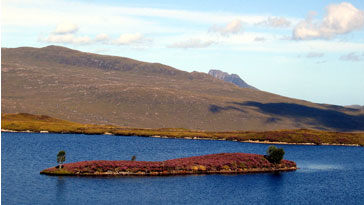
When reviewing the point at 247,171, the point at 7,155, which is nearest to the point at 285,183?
the point at 247,171

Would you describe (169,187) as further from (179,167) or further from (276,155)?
(276,155)

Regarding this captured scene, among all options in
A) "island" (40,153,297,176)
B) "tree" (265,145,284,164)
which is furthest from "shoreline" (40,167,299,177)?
"tree" (265,145,284,164)

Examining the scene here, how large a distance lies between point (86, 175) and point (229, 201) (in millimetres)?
28099

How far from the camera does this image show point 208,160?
110750 millimetres

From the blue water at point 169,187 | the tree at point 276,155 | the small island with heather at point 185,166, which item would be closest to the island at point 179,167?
the small island with heather at point 185,166

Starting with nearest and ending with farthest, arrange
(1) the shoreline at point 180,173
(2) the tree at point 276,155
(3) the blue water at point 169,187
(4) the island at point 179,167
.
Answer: (3) the blue water at point 169,187
(1) the shoreline at point 180,173
(4) the island at point 179,167
(2) the tree at point 276,155

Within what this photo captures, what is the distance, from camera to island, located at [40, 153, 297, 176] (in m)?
92.4

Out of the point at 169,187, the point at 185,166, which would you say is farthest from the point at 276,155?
the point at 169,187

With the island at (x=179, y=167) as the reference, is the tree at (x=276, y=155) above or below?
above

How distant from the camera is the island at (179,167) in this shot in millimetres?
92375

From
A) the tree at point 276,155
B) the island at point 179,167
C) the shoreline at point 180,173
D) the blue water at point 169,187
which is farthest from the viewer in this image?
the tree at point 276,155

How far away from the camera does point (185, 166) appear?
339 ft

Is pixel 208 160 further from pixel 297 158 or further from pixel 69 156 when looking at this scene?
pixel 297 158

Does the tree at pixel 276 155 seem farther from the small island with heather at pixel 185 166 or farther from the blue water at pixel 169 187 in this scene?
the blue water at pixel 169 187
